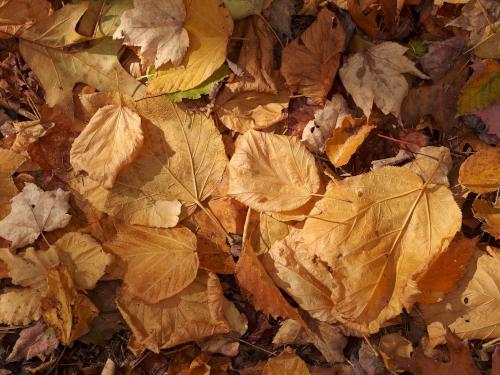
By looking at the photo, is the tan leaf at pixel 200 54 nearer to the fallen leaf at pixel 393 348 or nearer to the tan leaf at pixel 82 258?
the tan leaf at pixel 82 258

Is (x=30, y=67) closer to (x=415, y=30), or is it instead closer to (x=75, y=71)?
(x=75, y=71)

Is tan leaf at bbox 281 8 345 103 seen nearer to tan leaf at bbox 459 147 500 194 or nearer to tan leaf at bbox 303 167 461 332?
tan leaf at bbox 303 167 461 332

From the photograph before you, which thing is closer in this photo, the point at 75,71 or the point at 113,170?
the point at 113,170

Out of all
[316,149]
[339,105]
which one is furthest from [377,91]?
[316,149]

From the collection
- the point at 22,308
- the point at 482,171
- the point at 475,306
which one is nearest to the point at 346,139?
the point at 482,171

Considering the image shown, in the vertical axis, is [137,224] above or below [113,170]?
below

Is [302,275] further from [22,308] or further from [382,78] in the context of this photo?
[22,308]
